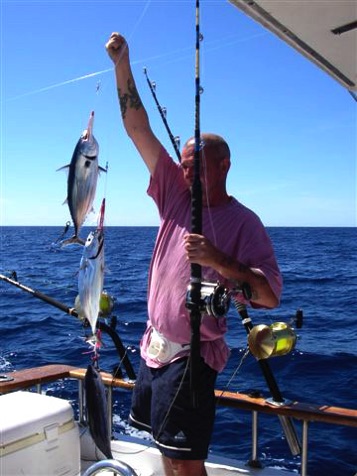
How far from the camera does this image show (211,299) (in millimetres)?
2285

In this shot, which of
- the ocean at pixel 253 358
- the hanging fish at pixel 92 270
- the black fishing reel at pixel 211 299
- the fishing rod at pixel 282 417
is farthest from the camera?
the ocean at pixel 253 358

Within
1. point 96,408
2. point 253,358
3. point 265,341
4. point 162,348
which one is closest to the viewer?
point 96,408

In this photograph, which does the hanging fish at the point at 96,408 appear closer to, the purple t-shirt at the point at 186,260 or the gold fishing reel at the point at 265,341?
the purple t-shirt at the point at 186,260

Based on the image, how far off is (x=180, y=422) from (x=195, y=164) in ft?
3.76

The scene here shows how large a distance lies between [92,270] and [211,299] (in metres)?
0.54

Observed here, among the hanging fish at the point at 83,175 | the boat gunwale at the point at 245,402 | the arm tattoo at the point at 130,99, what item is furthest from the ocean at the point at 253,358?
the arm tattoo at the point at 130,99

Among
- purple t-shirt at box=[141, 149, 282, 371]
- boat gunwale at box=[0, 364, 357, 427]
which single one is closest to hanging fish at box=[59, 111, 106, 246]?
purple t-shirt at box=[141, 149, 282, 371]

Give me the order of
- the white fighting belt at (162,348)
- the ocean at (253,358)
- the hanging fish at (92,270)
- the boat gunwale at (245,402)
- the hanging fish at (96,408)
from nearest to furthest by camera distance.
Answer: the hanging fish at (92,270)
the hanging fish at (96,408)
the white fighting belt at (162,348)
the boat gunwale at (245,402)
the ocean at (253,358)

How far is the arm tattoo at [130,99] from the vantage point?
8.69 ft

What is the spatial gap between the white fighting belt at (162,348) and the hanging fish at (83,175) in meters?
0.76

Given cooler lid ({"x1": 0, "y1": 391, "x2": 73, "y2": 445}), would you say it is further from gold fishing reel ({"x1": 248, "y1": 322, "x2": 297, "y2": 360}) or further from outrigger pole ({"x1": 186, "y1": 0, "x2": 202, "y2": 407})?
gold fishing reel ({"x1": 248, "y1": 322, "x2": 297, "y2": 360})

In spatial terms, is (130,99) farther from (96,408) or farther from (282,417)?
(282,417)

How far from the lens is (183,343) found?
254cm

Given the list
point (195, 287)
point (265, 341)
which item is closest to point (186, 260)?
point (195, 287)
